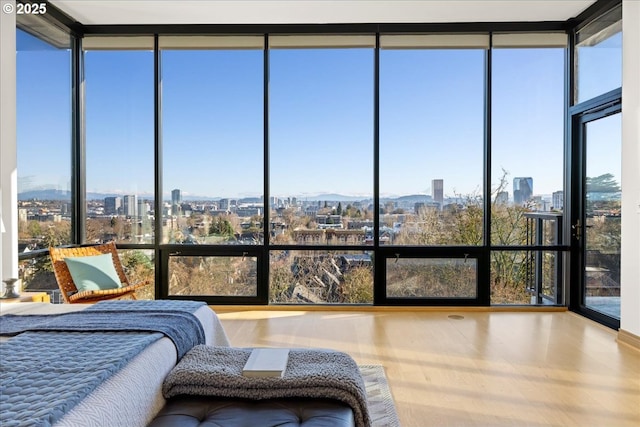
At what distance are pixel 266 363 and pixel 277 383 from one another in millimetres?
144

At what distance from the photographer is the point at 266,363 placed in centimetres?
177

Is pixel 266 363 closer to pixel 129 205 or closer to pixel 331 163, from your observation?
pixel 331 163

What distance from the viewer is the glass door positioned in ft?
14.0

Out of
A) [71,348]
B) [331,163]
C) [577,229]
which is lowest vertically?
[71,348]

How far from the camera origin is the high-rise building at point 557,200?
16.1 ft

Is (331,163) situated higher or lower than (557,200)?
higher

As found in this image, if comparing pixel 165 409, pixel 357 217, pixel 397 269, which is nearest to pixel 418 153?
pixel 357 217

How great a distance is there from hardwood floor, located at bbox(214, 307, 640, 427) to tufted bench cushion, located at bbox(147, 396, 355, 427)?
Result: 97cm

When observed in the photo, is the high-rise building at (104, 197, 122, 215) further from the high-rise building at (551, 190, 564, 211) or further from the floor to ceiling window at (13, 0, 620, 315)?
the high-rise building at (551, 190, 564, 211)

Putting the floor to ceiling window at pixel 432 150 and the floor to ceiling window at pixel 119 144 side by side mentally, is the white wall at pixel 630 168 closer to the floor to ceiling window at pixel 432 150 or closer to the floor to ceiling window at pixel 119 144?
the floor to ceiling window at pixel 432 150

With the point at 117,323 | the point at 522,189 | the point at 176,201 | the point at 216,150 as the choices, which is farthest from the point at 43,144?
the point at 522,189

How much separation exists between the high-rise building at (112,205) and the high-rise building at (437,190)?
3.37 m

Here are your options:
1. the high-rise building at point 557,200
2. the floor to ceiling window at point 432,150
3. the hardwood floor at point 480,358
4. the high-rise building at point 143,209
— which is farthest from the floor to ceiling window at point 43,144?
the high-rise building at point 557,200

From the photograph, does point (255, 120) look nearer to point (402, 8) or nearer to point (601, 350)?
point (402, 8)
